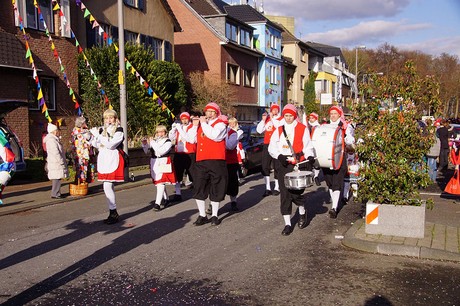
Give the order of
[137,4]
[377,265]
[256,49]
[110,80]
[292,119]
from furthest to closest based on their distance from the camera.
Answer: [256,49] → [137,4] → [110,80] → [292,119] → [377,265]

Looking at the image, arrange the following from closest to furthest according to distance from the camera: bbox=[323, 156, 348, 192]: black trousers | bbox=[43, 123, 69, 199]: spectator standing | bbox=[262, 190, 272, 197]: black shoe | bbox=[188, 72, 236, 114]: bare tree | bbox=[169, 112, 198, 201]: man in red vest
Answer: bbox=[323, 156, 348, 192]: black trousers, bbox=[169, 112, 198, 201]: man in red vest, bbox=[43, 123, 69, 199]: spectator standing, bbox=[262, 190, 272, 197]: black shoe, bbox=[188, 72, 236, 114]: bare tree

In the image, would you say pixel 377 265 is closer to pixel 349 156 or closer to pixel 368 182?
pixel 368 182

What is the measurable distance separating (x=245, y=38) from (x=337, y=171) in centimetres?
2994

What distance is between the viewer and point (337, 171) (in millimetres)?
8703

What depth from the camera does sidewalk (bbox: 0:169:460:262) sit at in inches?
244

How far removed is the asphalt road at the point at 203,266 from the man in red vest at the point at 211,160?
0.50 metres

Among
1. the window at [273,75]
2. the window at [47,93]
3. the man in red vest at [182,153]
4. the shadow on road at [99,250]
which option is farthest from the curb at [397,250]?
the window at [273,75]

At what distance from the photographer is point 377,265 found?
5840mm

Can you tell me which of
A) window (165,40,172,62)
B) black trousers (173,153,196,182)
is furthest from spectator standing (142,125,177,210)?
window (165,40,172,62)

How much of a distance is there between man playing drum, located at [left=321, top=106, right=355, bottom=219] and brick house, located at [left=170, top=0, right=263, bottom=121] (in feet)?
80.4

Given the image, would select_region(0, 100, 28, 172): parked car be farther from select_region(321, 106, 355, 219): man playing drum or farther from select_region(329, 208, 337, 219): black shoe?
select_region(329, 208, 337, 219): black shoe

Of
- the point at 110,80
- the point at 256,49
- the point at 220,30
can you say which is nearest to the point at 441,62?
the point at 256,49

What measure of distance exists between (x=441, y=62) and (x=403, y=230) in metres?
65.8

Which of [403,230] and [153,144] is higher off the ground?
[153,144]
